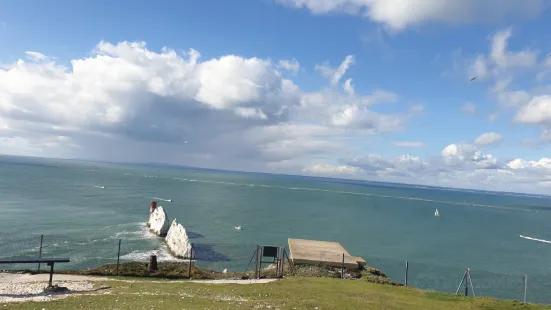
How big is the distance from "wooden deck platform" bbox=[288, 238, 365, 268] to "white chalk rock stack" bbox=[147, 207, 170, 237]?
2512 centimetres

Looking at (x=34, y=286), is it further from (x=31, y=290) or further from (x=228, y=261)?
(x=228, y=261)

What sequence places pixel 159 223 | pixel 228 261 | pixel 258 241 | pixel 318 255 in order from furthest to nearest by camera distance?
1. pixel 258 241
2. pixel 159 223
3. pixel 228 261
4. pixel 318 255

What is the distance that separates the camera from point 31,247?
44.7m

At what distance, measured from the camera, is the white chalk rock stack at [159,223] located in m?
57.0

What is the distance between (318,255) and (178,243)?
21.0 meters

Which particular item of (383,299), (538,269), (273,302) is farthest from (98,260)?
(538,269)

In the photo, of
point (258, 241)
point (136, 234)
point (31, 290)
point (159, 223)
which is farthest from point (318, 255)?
point (136, 234)

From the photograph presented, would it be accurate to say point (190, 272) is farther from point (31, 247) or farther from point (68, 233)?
point (68, 233)

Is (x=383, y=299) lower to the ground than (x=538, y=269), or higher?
higher

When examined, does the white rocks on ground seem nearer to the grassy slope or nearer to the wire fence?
the grassy slope

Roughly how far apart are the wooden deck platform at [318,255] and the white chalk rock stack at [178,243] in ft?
47.2

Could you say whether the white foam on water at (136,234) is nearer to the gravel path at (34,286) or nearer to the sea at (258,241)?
the sea at (258,241)

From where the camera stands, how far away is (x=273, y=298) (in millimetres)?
19984

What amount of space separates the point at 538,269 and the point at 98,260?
60.9 m
